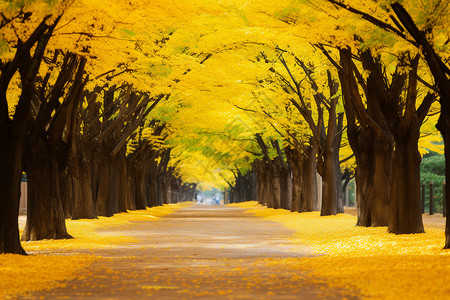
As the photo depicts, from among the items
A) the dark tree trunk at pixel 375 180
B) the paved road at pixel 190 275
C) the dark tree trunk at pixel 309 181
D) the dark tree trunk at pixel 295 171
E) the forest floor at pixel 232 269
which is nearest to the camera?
the paved road at pixel 190 275

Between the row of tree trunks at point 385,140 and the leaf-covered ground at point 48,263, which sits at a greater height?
the row of tree trunks at point 385,140

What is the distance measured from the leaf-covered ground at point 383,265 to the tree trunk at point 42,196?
675 cm

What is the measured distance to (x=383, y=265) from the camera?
13.1m

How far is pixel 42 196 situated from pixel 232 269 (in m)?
9.44

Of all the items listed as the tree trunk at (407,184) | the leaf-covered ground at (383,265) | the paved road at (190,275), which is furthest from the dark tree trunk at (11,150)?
the tree trunk at (407,184)

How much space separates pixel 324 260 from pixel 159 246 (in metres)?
5.80

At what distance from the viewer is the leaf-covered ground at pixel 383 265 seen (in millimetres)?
10148

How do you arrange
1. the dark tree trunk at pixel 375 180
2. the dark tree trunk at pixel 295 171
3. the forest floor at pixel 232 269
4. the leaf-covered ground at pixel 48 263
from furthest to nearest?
the dark tree trunk at pixel 295 171, the dark tree trunk at pixel 375 180, the leaf-covered ground at pixel 48 263, the forest floor at pixel 232 269

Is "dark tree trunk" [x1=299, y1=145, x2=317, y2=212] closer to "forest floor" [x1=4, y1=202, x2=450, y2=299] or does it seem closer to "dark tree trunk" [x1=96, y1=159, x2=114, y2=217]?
"dark tree trunk" [x1=96, y1=159, x2=114, y2=217]

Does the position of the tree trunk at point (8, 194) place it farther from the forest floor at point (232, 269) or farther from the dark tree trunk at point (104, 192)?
the dark tree trunk at point (104, 192)

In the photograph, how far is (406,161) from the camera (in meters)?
21.0

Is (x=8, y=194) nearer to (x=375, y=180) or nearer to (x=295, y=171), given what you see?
(x=375, y=180)

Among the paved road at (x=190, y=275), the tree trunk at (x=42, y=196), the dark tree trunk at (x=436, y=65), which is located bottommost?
the paved road at (x=190, y=275)

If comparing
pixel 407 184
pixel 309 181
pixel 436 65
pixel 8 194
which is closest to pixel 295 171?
pixel 309 181
